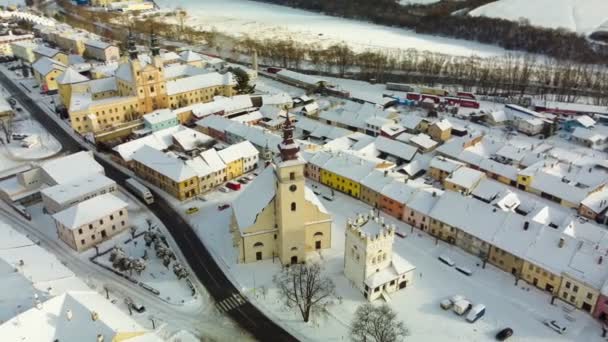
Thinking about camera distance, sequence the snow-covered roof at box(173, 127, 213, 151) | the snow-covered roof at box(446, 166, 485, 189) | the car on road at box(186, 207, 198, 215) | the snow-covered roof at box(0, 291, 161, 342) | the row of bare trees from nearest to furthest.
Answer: the snow-covered roof at box(0, 291, 161, 342) < the car on road at box(186, 207, 198, 215) < the snow-covered roof at box(446, 166, 485, 189) < the snow-covered roof at box(173, 127, 213, 151) < the row of bare trees

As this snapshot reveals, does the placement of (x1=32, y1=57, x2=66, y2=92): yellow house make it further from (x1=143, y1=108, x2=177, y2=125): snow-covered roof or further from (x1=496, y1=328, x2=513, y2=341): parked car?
(x1=496, y1=328, x2=513, y2=341): parked car

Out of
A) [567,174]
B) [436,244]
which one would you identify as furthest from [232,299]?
[567,174]

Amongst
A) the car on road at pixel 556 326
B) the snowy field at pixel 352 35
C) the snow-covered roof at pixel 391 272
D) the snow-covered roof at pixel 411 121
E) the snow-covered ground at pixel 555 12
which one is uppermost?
the snow-covered ground at pixel 555 12

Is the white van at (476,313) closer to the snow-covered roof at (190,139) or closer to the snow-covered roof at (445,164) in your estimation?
the snow-covered roof at (445,164)

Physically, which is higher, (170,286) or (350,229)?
(350,229)

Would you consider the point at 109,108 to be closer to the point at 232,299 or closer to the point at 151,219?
the point at 151,219

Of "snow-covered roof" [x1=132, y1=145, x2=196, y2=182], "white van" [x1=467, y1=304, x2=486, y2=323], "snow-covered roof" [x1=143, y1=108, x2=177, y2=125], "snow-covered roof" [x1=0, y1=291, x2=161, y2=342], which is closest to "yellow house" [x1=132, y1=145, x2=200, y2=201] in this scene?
"snow-covered roof" [x1=132, y1=145, x2=196, y2=182]

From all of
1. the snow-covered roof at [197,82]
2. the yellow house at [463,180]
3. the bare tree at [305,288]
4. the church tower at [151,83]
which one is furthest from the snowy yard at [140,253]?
the yellow house at [463,180]
